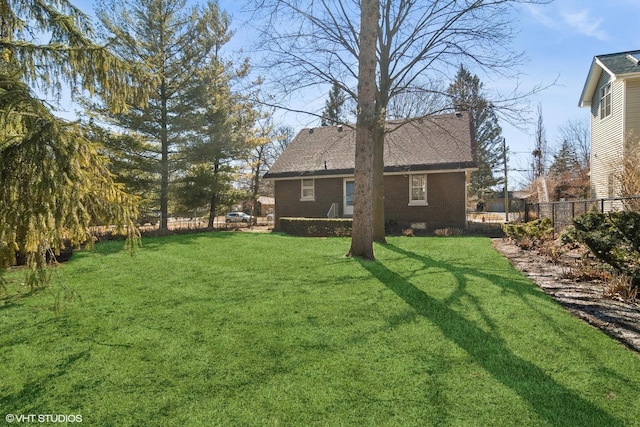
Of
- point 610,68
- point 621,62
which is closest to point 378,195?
point 610,68

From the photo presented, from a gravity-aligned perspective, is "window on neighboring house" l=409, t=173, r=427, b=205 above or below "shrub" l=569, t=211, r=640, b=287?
above

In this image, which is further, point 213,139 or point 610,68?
point 213,139

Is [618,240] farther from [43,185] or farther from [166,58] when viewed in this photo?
[166,58]

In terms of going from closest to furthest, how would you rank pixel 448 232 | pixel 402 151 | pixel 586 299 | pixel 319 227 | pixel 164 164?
pixel 586 299 → pixel 448 232 → pixel 319 227 → pixel 402 151 → pixel 164 164

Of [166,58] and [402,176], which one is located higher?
[166,58]

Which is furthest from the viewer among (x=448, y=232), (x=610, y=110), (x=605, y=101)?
(x=605, y=101)

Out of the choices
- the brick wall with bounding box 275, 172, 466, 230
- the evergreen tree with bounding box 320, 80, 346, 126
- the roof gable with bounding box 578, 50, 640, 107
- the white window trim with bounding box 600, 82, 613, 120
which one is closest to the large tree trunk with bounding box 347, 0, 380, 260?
the evergreen tree with bounding box 320, 80, 346, 126

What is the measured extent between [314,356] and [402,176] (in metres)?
13.7

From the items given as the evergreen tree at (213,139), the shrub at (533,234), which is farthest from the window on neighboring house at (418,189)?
the evergreen tree at (213,139)

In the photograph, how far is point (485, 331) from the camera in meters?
3.80

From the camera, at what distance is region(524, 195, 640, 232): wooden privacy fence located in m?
8.23

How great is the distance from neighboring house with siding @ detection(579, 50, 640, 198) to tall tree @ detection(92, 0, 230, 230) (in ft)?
55.7

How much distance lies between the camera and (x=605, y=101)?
14805mm
